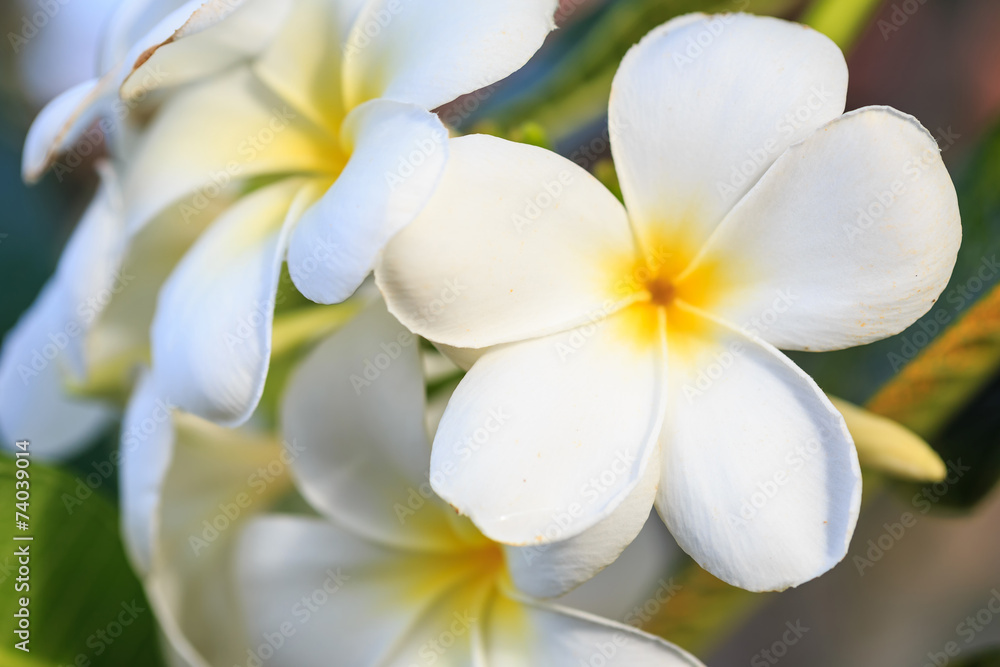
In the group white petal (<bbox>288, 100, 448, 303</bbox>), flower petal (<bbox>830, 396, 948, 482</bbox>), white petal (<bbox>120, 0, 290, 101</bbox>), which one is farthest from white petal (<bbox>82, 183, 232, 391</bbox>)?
flower petal (<bbox>830, 396, 948, 482</bbox>)

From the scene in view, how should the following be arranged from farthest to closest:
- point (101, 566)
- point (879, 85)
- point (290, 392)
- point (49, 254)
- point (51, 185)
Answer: point (879, 85) → point (51, 185) → point (49, 254) → point (101, 566) → point (290, 392)

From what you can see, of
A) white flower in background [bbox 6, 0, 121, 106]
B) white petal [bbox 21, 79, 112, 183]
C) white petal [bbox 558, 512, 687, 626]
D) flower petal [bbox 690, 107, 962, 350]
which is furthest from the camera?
white flower in background [bbox 6, 0, 121, 106]

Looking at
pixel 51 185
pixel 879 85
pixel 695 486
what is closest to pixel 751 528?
pixel 695 486

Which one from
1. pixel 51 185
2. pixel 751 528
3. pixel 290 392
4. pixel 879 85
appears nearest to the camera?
pixel 751 528

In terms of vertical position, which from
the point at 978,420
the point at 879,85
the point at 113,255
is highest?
the point at 113,255

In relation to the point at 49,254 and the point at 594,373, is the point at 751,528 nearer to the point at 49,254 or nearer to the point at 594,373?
the point at 594,373

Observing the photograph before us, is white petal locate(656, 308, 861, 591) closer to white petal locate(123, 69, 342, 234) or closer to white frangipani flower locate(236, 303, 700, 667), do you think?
white frangipani flower locate(236, 303, 700, 667)

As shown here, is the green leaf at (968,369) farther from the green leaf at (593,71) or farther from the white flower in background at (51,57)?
the white flower in background at (51,57)
